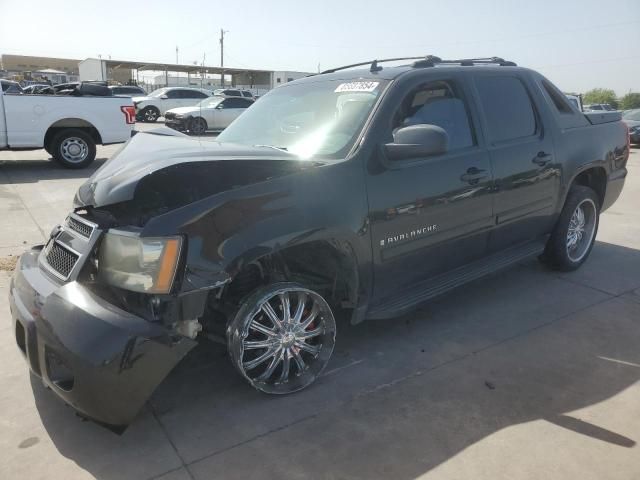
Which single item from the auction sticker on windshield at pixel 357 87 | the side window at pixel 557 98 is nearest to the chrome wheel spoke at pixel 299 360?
the auction sticker on windshield at pixel 357 87

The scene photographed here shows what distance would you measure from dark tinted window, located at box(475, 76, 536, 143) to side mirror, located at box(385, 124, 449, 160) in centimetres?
102

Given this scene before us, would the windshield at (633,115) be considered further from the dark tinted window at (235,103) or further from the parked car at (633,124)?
the dark tinted window at (235,103)

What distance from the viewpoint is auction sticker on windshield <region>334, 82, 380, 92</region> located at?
3406 mm

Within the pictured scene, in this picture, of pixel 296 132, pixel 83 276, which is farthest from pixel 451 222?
pixel 83 276

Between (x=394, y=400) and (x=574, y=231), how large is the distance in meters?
3.08

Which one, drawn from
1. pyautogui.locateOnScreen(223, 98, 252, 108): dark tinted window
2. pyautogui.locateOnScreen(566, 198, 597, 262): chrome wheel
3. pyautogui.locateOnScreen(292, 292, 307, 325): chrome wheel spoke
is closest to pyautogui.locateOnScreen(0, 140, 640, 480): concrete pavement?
pyautogui.locateOnScreen(292, 292, 307, 325): chrome wheel spoke

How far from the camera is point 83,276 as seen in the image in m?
2.50

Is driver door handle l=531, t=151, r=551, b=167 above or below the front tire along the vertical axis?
above

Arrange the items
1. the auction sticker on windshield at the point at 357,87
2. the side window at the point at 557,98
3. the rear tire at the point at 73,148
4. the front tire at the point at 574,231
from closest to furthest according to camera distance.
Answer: the auction sticker on windshield at the point at 357,87 < the side window at the point at 557,98 < the front tire at the point at 574,231 < the rear tire at the point at 73,148

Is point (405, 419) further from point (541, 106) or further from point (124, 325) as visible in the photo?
point (541, 106)

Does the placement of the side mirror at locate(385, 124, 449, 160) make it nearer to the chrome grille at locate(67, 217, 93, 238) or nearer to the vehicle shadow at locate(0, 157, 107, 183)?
the chrome grille at locate(67, 217, 93, 238)

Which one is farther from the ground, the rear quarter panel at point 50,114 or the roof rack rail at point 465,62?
the roof rack rail at point 465,62

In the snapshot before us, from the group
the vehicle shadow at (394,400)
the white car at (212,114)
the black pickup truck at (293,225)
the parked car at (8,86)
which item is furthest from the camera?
the white car at (212,114)

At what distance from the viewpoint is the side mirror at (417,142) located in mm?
2994
